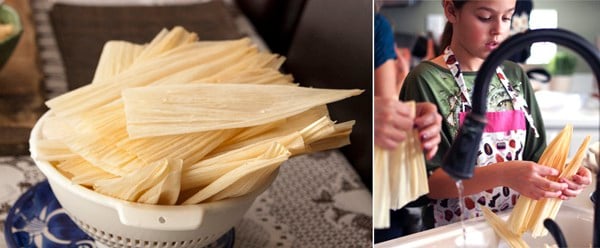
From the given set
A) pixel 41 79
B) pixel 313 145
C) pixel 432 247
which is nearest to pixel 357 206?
pixel 313 145

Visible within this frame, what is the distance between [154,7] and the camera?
1.31m

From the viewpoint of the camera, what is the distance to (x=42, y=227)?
66cm

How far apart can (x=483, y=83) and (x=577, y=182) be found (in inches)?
3.6

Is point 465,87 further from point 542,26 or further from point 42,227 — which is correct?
point 42,227

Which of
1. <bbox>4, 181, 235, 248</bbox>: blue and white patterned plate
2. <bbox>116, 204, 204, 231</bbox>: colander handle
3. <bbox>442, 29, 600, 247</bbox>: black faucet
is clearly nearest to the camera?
<bbox>442, 29, 600, 247</bbox>: black faucet

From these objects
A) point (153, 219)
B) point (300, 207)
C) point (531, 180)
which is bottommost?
point (300, 207)

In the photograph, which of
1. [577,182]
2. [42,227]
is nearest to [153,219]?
[42,227]

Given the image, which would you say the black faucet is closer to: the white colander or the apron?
the apron

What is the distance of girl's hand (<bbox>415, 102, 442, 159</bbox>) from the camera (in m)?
0.40

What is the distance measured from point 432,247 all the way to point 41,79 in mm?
738

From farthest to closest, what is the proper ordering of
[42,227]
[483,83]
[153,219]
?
[42,227] < [153,219] < [483,83]

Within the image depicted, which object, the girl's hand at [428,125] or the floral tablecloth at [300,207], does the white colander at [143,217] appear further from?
the girl's hand at [428,125]

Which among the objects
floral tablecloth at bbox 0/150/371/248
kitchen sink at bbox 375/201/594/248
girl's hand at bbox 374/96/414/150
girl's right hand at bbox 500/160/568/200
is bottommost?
floral tablecloth at bbox 0/150/371/248

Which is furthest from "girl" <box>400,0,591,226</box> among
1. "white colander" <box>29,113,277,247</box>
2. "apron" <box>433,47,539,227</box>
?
"white colander" <box>29,113,277,247</box>
